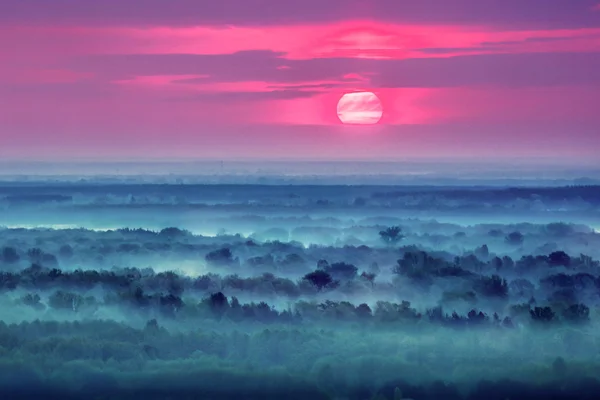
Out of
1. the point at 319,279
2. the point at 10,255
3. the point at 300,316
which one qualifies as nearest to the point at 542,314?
the point at 300,316

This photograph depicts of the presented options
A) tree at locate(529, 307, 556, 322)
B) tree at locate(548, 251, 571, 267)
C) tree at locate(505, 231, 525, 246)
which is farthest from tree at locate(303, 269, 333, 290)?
tree at locate(505, 231, 525, 246)

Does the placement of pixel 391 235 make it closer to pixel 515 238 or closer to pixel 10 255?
pixel 515 238

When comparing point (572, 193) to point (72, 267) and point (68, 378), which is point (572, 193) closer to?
point (72, 267)

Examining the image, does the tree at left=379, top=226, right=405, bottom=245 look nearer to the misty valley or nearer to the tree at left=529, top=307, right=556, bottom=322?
the misty valley

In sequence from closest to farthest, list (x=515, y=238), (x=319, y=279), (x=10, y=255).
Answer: (x=319, y=279) < (x=10, y=255) < (x=515, y=238)

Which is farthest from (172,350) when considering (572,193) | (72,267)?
(572,193)
